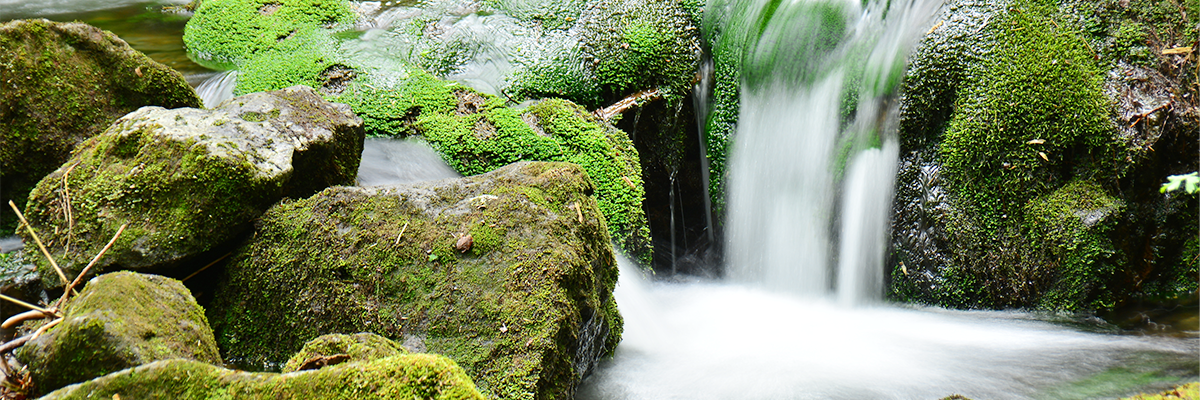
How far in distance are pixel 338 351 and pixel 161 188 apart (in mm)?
1637

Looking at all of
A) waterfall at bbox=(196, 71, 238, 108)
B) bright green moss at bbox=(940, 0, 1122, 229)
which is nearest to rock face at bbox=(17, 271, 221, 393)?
waterfall at bbox=(196, 71, 238, 108)

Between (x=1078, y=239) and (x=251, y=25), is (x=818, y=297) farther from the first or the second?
(x=251, y=25)

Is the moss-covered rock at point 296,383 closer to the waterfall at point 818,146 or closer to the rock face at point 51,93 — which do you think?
the rock face at point 51,93

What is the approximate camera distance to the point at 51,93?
3.64m

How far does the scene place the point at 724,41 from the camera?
5.64m

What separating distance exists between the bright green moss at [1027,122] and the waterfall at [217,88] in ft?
18.4

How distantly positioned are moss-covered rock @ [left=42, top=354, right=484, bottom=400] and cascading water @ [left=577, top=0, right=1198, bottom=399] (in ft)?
6.03

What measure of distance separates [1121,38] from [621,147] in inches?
130

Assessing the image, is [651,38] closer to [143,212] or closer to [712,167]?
[712,167]

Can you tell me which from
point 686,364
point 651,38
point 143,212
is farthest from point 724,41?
point 143,212

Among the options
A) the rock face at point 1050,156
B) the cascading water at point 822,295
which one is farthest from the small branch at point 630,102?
the rock face at point 1050,156

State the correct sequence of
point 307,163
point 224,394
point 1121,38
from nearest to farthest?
point 224,394, point 307,163, point 1121,38

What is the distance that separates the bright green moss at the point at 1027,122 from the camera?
13.3 ft

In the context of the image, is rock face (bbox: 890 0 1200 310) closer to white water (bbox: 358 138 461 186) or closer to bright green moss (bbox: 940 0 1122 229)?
bright green moss (bbox: 940 0 1122 229)
